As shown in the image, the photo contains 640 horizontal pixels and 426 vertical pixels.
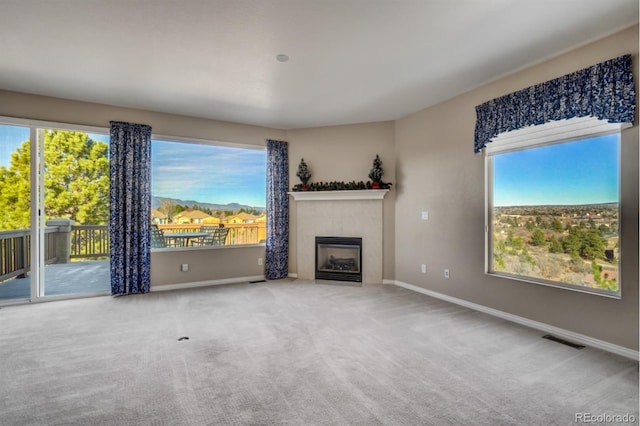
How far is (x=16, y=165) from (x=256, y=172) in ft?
10.9

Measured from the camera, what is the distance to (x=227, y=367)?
245cm

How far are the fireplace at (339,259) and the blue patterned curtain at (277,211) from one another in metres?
0.67

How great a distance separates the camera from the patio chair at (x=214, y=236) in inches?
213

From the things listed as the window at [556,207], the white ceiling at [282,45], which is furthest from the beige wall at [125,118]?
the window at [556,207]

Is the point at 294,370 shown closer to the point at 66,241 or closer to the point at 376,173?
the point at 376,173

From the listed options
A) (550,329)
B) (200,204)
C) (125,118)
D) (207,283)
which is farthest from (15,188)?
(550,329)

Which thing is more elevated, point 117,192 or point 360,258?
point 117,192

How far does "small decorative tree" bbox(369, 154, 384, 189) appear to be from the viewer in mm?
5176

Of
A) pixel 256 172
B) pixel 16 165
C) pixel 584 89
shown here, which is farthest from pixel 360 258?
pixel 16 165

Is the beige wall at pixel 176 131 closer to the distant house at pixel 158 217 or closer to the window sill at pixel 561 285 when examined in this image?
the distant house at pixel 158 217

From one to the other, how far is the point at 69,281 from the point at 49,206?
1340 mm

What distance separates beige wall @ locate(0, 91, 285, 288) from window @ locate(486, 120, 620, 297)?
381 centimetres

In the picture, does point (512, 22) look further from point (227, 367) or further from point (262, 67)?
point (227, 367)

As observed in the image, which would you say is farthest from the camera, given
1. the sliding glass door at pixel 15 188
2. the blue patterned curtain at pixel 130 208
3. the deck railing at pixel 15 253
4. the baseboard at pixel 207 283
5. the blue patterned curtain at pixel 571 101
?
the baseboard at pixel 207 283
